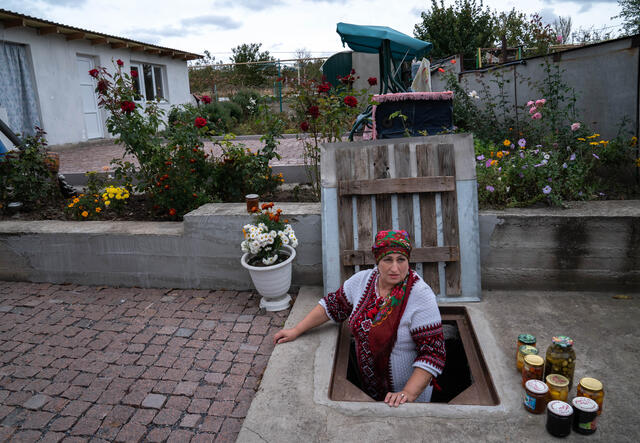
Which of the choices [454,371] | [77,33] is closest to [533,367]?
[454,371]

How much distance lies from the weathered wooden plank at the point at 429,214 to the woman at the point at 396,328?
90cm

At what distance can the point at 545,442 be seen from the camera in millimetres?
2035

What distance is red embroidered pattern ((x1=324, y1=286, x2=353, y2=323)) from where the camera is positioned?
2.90 meters

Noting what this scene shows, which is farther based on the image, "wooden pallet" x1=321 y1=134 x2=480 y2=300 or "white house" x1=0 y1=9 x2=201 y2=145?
"white house" x1=0 y1=9 x2=201 y2=145

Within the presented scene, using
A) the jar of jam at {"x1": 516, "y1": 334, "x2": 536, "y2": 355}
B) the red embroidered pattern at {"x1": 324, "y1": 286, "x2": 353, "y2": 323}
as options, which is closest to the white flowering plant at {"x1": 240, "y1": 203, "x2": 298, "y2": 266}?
the red embroidered pattern at {"x1": 324, "y1": 286, "x2": 353, "y2": 323}

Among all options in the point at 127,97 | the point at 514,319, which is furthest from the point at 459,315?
the point at 127,97

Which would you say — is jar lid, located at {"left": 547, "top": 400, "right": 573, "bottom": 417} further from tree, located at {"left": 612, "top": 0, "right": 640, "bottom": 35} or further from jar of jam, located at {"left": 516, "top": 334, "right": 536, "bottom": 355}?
tree, located at {"left": 612, "top": 0, "right": 640, "bottom": 35}

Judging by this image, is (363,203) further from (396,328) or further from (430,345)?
(430,345)

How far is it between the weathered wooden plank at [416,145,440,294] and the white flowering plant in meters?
1.07

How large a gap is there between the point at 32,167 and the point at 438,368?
4.87 m

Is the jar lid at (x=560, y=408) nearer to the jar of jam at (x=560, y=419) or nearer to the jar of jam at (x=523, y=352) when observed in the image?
the jar of jam at (x=560, y=419)

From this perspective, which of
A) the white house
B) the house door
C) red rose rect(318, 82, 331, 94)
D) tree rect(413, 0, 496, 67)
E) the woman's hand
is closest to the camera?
the woman's hand

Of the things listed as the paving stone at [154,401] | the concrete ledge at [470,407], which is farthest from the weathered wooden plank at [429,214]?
the paving stone at [154,401]

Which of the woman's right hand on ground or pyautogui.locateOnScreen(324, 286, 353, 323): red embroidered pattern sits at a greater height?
pyautogui.locateOnScreen(324, 286, 353, 323): red embroidered pattern
